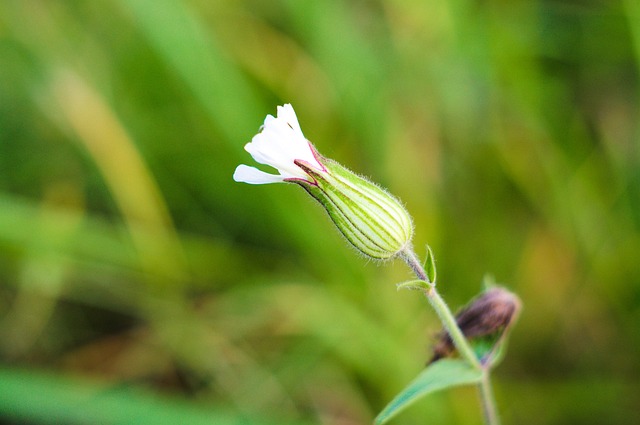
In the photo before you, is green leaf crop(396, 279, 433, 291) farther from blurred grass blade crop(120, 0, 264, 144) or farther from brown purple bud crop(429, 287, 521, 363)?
blurred grass blade crop(120, 0, 264, 144)

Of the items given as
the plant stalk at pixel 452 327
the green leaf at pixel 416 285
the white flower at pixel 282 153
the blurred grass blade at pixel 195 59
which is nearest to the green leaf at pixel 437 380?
the plant stalk at pixel 452 327

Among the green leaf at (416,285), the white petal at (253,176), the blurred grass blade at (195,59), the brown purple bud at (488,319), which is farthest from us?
the blurred grass blade at (195,59)

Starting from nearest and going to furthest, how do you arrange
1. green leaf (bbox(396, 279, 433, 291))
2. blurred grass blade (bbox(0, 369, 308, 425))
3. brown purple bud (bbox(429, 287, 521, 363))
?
green leaf (bbox(396, 279, 433, 291)), brown purple bud (bbox(429, 287, 521, 363)), blurred grass blade (bbox(0, 369, 308, 425))

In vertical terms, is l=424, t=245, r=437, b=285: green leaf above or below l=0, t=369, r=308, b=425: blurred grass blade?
below

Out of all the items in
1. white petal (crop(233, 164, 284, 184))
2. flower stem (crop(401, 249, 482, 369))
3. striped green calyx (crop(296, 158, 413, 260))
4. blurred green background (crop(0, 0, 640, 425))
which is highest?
blurred green background (crop(0, 0, 640, 425))

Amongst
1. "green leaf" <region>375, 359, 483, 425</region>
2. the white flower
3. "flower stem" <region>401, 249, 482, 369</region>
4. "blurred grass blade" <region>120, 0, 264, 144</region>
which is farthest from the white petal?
"blurred grass blade" <region>120, 0, 264, 144</region>

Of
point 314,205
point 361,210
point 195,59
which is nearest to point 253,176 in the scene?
point 361,210

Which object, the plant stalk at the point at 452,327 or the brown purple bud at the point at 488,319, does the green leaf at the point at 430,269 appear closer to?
the plant stalk at the point at 452,327

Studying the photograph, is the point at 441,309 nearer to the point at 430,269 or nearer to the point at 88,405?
the point at 430,269
